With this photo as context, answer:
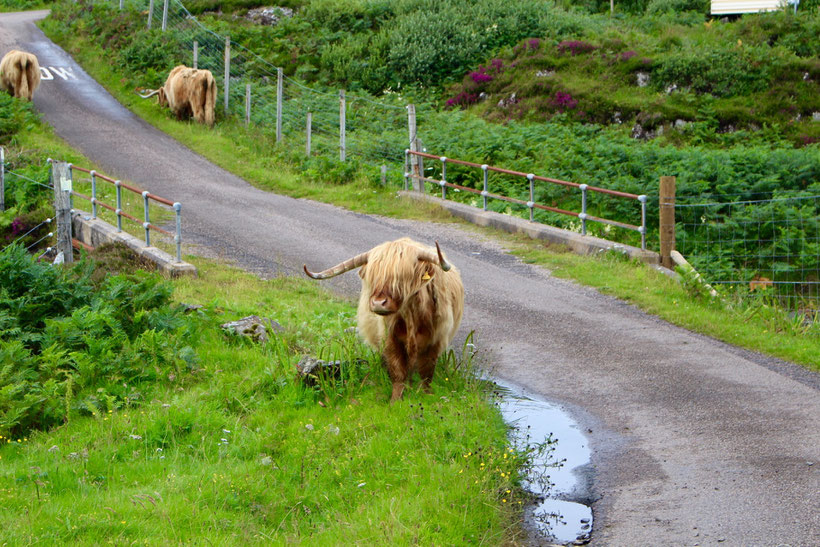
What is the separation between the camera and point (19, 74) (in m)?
22.5

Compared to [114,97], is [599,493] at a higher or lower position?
lower

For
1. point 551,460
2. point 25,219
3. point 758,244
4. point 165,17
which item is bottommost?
point 551,460

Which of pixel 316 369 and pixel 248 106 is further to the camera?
pixel 248 106

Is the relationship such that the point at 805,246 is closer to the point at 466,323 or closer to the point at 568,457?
the point at 466,323

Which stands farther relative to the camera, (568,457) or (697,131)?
(697,131)

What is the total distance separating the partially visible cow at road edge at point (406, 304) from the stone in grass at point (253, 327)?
1622mm

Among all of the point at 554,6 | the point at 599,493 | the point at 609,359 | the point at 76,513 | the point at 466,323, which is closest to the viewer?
the point at 76,513

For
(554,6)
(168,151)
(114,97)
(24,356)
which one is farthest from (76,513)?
(554,6)

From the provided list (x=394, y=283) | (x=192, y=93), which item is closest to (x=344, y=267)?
(x=394, y=283)

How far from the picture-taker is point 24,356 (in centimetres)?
782

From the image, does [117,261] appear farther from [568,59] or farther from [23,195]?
[568,59]

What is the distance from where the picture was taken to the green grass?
5121 millimetres

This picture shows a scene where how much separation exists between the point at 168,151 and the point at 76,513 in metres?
16.1

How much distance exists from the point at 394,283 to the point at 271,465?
4.92ft
